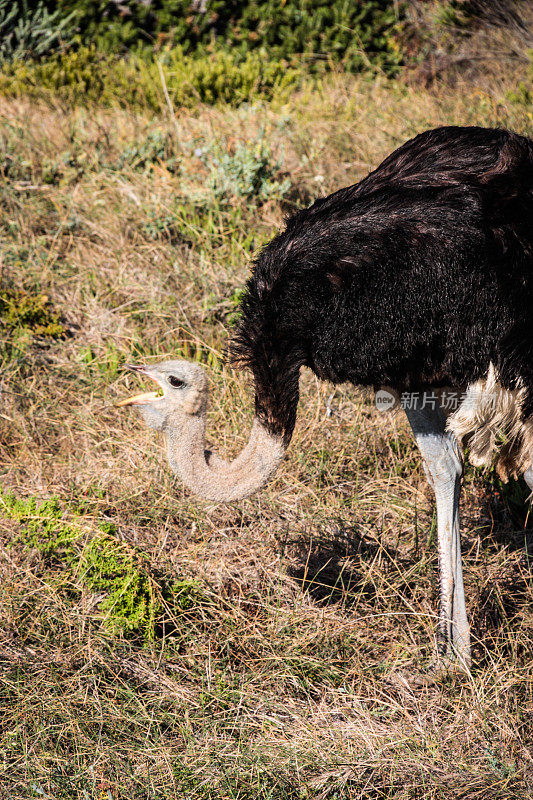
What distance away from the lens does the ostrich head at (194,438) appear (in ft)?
8.52

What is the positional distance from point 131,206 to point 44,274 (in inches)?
25.2

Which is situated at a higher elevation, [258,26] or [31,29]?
[258,26]

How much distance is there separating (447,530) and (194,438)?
0.92m

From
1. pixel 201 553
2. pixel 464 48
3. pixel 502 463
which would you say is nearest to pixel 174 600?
pixel 201 553

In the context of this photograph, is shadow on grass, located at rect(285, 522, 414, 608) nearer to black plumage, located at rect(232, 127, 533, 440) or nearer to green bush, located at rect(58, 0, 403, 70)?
black plumage, located at rect(232, 127, 533, 440)

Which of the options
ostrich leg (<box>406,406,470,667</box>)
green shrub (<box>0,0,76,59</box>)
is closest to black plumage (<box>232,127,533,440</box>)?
ostrich leg (<box>406,406,470,667</box>)

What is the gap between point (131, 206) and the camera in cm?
473

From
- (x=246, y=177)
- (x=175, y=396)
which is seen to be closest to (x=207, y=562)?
(x=175, y=396)

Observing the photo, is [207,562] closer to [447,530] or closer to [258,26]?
Answer: [447,530]

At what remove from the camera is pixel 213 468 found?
105 inches

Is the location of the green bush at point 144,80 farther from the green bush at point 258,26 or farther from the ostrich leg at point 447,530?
the ostrich leg at point 447,530

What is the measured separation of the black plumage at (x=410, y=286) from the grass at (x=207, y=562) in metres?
0.84

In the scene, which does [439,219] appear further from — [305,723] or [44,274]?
[44,274]

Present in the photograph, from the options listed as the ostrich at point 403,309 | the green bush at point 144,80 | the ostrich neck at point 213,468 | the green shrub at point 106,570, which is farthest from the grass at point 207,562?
the green bush at point 144,80
